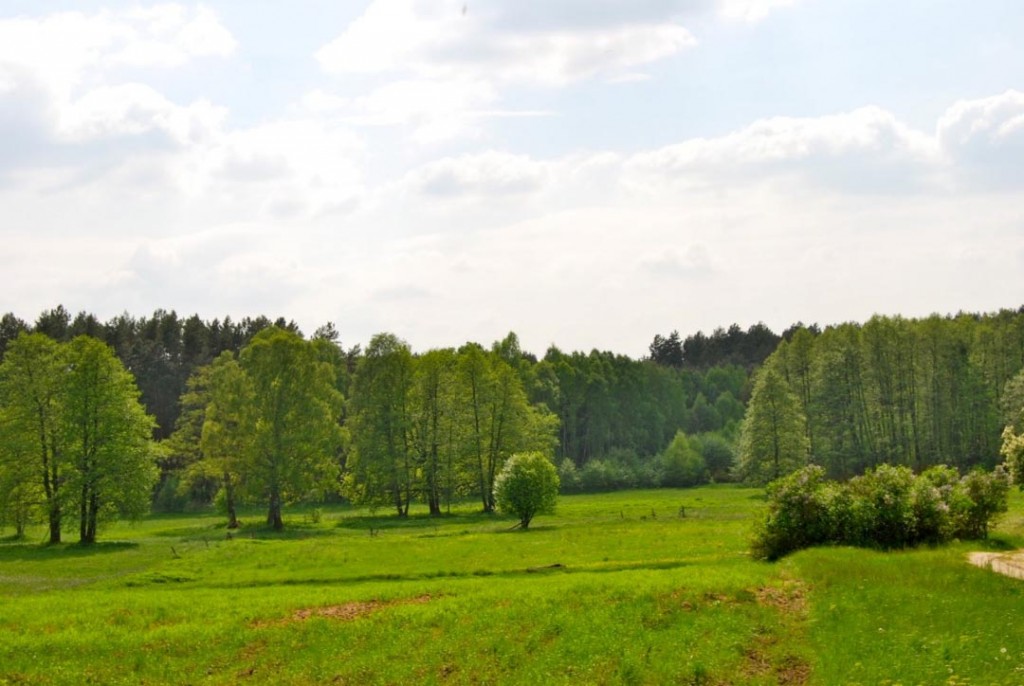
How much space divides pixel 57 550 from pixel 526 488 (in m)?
36.8

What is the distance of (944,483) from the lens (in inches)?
1800

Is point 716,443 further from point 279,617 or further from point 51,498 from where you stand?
point 279,617

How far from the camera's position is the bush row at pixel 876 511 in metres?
42.2

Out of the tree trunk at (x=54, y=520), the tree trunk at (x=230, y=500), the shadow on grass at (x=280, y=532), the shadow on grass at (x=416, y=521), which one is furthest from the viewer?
the tree trunk at (x=230, y=500)

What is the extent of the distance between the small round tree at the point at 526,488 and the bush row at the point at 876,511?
33.0 meters

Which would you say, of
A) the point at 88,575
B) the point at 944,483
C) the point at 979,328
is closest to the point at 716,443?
the point at 979,328

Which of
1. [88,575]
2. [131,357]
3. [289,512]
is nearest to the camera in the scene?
[88,575]

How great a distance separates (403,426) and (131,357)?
7719 centimetres

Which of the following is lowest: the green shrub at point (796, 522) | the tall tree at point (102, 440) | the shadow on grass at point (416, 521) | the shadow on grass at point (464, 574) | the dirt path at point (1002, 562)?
the shadow on grass at point (416, 521)

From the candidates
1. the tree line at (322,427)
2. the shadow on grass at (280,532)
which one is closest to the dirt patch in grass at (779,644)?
the shadow on grass at (280,532)

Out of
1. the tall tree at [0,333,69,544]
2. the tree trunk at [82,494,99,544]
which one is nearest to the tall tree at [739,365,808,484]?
the tree trunk at [82,494,99,544]

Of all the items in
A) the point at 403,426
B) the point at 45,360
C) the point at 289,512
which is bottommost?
the point at 289,512

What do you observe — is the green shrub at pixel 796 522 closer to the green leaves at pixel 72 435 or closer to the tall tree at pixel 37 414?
the green leaves at pixel 72 435

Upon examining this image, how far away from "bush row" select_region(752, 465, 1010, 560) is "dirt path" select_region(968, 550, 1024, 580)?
15.1 feet
